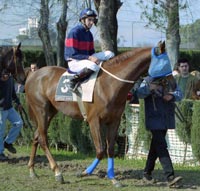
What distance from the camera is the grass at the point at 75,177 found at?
8234mm

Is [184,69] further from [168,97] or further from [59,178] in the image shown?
[59,178]

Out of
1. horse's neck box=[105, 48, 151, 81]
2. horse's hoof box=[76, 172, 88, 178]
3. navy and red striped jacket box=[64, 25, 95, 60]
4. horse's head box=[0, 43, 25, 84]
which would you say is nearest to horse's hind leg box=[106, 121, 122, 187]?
horse's hoof box=[76, 172, 88, 178]

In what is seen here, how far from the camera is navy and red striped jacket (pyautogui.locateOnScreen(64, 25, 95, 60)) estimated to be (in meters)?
8.66

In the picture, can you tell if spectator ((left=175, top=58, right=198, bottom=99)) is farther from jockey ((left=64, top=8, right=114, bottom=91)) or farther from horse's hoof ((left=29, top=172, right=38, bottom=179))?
horse's hoof ((left=29, top=172, right=38, bottom=179))

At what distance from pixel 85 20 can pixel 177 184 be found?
2840 mm

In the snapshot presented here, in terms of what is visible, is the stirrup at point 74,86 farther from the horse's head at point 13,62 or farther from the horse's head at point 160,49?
the horse's head at point 13,62

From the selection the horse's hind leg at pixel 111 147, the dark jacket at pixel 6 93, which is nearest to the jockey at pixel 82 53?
the horse's hind leg at pixel 111 147

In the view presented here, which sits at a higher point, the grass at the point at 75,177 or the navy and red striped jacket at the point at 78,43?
the navy and red striped jacket at the point at 78,43

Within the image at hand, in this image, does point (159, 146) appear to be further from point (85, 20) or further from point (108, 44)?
point (108, 44)

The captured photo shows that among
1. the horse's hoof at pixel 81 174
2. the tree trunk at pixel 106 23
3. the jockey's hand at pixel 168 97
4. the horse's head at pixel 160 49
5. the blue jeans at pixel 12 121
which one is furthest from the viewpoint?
the tree trunk at pixel 106 23

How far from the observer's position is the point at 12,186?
8328 millimetres

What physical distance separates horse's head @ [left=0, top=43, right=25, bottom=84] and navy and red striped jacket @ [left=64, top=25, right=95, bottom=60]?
1.74 meters

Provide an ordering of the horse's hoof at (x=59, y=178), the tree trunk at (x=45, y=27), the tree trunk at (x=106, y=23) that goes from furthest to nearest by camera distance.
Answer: the tree trunk at (x=45, y=27)
the tree trunk at (x=106, y=23)
the horse's hoof at (x=59, y=178)

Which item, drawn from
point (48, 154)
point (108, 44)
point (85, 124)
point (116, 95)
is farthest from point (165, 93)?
point (108, 44)
